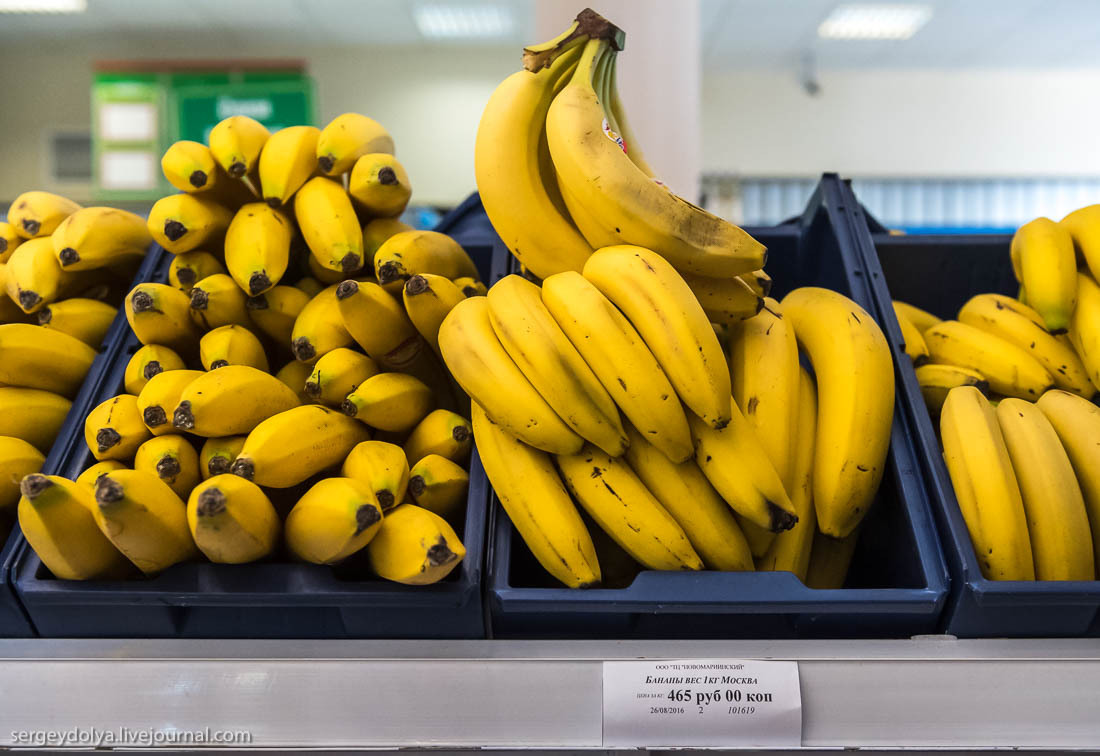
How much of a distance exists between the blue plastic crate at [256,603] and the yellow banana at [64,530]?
0.07 feet

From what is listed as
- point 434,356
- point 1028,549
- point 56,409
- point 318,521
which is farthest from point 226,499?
point 1028,549

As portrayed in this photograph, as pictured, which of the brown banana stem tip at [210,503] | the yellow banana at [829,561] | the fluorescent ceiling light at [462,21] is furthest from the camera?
the fluorescent ceiling light at [462,21]

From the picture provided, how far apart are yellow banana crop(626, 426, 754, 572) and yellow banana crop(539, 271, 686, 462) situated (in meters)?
0.03

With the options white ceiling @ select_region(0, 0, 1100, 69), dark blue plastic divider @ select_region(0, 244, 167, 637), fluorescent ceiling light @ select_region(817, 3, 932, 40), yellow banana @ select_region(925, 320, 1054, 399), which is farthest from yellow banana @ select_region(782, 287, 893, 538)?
fluorescent ceiling light @ select_region(817, 3, 932, 40)

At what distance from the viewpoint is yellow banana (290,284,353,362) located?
0.88 metres

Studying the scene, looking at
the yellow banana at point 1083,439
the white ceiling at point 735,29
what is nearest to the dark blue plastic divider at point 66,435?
the yellow banana at point 1083,439

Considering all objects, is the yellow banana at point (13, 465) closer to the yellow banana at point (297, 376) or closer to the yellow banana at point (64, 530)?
the yellow banana at point (64, 530)

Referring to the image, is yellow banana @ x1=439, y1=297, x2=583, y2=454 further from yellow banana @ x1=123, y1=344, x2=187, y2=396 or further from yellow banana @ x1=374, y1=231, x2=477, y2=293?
yellow banana @ x1=123, y1=344, x2=187, y2=396

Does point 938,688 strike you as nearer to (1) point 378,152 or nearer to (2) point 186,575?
(2) point 186,575

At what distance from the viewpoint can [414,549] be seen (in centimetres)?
69

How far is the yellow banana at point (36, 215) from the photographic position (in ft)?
3.65

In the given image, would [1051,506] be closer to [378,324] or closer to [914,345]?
[914,345]

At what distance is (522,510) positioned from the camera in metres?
0.76

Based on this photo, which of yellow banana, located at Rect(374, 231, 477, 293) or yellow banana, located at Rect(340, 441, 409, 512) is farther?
yellow banana, located at Rect(374, 231, 477, 293)
